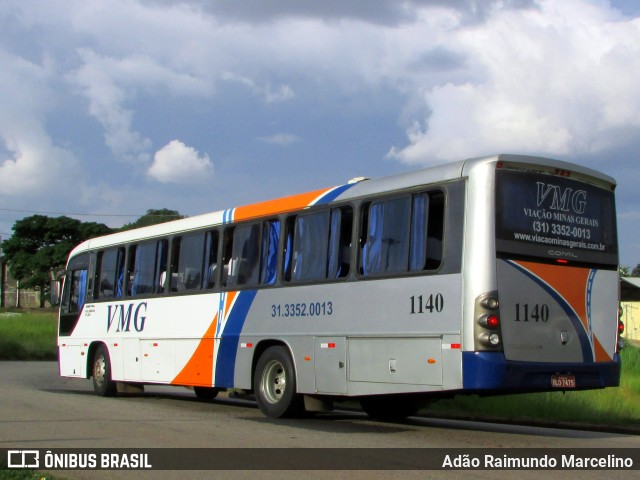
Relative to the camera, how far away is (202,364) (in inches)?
597

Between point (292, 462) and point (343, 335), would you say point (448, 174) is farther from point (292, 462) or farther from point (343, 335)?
point (292, 462)

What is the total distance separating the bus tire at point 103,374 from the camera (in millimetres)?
18141

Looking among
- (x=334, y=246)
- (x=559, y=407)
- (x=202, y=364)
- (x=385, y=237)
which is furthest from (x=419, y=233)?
(x=559, y=407)

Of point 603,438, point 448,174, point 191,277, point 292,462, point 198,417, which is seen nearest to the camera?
point 292,462

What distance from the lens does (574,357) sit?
11.0 meters

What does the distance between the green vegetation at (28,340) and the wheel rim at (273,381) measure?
25.6 m

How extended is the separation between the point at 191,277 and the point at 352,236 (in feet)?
14.3

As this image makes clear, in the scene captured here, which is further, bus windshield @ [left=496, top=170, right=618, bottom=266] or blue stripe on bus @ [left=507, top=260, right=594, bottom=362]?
blue stripe on bus @ [left=507, top=260, right=594, bottom=362]

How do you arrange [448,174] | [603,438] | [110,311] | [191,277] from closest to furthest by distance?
[448,174] → [603,438] → [191,277] → [110,311]

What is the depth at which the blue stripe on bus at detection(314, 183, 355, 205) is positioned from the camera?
41.9 feet

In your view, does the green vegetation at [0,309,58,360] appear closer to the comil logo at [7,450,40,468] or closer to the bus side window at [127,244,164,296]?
the bus side window at [127,244,164,296]

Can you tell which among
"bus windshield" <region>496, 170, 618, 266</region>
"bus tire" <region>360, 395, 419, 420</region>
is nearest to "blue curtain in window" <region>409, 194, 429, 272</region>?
"bus windshield" <region>496, 170, 618, 266</region>

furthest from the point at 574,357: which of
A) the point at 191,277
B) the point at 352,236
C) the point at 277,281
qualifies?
the point at 191,277

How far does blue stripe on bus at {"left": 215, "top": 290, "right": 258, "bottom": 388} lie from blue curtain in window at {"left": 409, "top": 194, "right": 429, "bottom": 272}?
357 cm
